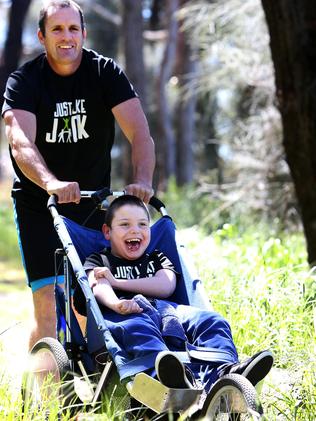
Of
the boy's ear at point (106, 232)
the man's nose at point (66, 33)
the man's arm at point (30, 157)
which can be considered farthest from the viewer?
the man's nose at point (66, 33)

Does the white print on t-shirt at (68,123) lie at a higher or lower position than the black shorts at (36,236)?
higher

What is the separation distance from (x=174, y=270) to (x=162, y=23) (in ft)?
73.6

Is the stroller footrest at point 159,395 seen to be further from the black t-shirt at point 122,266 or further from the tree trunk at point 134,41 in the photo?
the tree trunk at point 134,41

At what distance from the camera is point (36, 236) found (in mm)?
4754

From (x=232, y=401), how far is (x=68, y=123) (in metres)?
1.81

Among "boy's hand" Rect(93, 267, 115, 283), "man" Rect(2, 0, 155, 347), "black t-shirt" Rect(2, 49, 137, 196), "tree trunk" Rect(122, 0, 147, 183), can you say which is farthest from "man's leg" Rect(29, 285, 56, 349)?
"tree trunk" Rect(122, 0, 147, 183)

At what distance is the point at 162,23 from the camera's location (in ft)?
85.8

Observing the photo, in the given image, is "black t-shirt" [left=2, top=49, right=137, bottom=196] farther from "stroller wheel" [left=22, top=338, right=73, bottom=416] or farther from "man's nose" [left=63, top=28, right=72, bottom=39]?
"stroller wheel" [left=22, top=338, right=73, bottom=416]

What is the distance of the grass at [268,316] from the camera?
420 centimetres

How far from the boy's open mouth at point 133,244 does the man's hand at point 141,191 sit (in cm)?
28

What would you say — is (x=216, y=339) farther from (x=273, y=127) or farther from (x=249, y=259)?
(x=273, y=127)

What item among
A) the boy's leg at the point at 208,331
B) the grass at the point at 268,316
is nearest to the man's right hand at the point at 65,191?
the boy's leg at the point at 208,331

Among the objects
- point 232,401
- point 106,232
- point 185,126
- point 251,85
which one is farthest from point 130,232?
point 185,126

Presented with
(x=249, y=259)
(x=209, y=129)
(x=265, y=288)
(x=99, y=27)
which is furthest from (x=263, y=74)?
(x=99, y=27)
